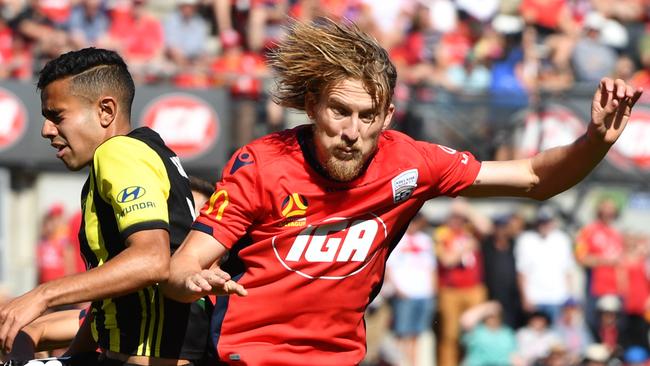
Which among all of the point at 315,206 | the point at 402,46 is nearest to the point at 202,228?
the point at 315,206

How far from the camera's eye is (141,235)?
4.89 metres

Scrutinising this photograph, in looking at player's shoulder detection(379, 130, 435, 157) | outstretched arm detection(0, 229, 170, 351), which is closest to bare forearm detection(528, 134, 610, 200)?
player's shoulder detection(379, 130, 435, 157)

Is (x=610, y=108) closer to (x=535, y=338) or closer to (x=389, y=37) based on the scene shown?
(x=535, y=338)

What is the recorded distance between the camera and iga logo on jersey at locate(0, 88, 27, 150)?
14.0 m

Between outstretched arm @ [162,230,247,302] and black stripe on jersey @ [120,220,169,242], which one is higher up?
black stripe on jersey @ [120,220,169,242]

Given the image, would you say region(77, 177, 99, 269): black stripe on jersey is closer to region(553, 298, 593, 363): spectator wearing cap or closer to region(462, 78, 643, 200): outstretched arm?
region(462, 78, 643, 200): outstretched arm

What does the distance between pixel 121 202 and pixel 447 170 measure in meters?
1.47

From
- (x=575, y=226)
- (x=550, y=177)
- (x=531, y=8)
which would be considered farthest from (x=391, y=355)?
(x=550, y=177)

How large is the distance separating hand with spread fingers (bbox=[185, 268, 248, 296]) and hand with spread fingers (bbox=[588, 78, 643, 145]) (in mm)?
1805

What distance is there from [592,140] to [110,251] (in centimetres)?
210

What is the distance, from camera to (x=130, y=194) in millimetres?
4957

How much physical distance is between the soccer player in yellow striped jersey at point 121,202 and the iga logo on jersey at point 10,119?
8.86 meters

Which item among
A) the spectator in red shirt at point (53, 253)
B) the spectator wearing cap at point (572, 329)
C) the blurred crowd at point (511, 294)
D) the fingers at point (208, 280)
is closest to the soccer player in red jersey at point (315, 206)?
the fingers at point (208, 280)

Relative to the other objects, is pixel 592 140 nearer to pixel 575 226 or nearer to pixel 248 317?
pixel 248 317
